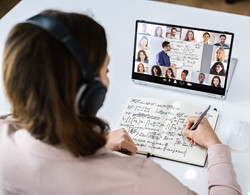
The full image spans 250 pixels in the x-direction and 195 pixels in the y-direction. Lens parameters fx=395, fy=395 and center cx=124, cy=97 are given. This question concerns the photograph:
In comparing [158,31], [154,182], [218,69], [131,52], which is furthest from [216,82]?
[154,182]

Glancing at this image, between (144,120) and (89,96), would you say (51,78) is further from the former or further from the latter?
(144,120)

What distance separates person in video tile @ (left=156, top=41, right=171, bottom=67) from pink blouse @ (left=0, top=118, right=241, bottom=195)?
1.92 feet

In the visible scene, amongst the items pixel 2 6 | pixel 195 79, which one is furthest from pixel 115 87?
pixel 2 6

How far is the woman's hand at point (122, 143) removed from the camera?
1.09 metres

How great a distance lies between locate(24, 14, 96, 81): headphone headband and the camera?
2.21ft

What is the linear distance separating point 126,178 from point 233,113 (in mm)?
615

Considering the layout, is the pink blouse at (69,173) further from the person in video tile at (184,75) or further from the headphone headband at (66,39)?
the person in video tile at (184,75)

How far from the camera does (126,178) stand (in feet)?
2.55

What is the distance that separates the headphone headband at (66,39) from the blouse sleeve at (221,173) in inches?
17.8

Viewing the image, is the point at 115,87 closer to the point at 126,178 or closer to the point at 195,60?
the point at 195,60

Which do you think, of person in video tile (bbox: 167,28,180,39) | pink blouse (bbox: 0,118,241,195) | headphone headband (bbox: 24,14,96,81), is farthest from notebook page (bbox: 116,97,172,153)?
headphone headband (bbox: 24,14,96,81)

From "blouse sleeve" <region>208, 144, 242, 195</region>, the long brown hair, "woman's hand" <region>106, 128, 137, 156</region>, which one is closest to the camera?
the long brown hair

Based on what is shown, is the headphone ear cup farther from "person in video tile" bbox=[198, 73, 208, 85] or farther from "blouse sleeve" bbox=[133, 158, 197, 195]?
"person in video tile" bbox=[198, 73, 208, 85]

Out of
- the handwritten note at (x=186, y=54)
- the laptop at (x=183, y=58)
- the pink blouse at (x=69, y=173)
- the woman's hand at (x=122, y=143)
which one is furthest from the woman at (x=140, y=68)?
the pink blouse at (x=69, y=173)
